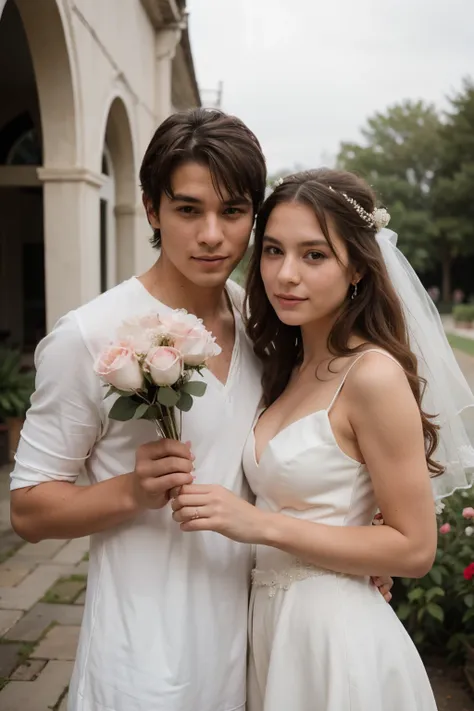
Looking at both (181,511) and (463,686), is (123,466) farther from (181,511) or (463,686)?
(463,686)

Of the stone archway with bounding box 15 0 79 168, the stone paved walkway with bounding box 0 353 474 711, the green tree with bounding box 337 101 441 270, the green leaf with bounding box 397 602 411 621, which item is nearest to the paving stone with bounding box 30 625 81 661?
the stone paved walkway with bounding box 0 353 474 711

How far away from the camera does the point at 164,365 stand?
1.42 meters

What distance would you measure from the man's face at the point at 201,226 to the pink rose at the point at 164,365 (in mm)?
453

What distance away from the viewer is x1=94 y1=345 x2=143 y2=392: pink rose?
1421 mm

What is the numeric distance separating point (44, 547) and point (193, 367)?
433cm

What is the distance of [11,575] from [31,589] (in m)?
0.29

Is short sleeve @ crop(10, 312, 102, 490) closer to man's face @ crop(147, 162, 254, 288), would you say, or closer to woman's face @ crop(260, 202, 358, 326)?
man's face @ crop(147, 162, 254, 288)

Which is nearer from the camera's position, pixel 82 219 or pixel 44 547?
pixel 44 547

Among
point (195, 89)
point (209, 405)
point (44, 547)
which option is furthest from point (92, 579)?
point (195, 89)

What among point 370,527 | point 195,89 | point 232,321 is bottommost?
point 370,527

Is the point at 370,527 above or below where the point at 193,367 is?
below

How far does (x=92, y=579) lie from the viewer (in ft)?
6.11

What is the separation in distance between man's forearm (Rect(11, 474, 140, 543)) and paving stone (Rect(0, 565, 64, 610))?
2.86 m

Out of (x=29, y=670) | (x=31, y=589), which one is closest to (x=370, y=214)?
(x=29, y=670)
